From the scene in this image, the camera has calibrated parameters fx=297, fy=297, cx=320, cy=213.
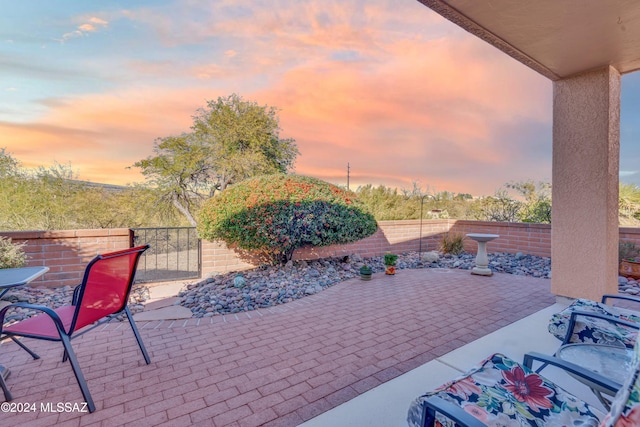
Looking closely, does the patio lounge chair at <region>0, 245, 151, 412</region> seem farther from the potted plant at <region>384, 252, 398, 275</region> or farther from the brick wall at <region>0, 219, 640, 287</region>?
the potted plant at <region>384, 252, 398, 275</region>

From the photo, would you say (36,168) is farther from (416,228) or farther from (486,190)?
(486,190)

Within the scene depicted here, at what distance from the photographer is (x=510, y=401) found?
3.99 ft

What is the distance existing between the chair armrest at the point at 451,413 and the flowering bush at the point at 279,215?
4.15m

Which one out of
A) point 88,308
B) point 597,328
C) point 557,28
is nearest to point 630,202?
point 557,28

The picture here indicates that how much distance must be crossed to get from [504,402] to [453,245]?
23.1ft

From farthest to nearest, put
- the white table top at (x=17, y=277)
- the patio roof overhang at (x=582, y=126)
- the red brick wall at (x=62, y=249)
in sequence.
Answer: the red brick wall at (x=62, y=249) → the patio roof overhang at (x=582, y=126) → the white table top at (x=17, y=277)

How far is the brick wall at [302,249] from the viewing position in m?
4.48

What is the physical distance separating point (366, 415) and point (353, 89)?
6.56 m

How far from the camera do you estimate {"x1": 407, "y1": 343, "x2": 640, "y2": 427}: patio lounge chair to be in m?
1.03

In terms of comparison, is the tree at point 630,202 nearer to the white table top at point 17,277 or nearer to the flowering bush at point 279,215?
the flowering bush at point 279,215

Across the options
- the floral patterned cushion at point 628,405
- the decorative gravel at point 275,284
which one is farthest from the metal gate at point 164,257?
the floral patterned cushion at point 628,405

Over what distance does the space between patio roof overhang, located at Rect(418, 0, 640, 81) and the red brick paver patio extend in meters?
2.80

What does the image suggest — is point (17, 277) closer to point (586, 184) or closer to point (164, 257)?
point (164, 257)

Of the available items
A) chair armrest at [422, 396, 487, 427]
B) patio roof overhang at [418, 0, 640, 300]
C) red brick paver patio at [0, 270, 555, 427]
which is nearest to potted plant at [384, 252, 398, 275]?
red brick paver patio at [0, 270, 555, 427]
